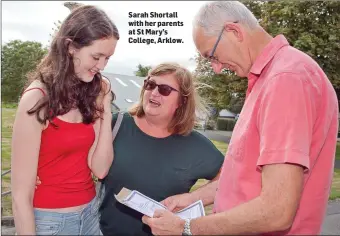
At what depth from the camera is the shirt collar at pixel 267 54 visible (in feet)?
3.83

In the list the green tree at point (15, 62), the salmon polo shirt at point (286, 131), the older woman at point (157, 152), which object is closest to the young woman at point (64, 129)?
the older woman at point (157, 152)

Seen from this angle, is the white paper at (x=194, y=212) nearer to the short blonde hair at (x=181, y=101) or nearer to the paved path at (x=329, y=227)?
the paved path at (x=329, y=227)

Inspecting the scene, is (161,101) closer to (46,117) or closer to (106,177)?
(106,177)

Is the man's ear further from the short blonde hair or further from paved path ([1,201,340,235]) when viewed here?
the short blonde hair

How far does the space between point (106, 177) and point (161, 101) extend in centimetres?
46

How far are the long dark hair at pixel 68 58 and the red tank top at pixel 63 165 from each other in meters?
0.06

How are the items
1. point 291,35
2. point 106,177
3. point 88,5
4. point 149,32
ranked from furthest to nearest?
point 291,35
point 149,32
point 106,177
point 88,5

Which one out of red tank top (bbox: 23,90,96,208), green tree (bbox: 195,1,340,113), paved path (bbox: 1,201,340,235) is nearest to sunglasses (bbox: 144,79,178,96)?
red tank top (bbox: 23,90,96,208)

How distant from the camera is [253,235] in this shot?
112 centimetres

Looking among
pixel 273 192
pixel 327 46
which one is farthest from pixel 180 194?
pixel 327 46

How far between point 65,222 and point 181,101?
89 cm

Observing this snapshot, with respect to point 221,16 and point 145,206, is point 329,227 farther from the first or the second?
point 221,16

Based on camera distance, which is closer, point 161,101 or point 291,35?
point 161,101

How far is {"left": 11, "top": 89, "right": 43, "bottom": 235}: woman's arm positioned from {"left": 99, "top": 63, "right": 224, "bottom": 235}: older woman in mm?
578
